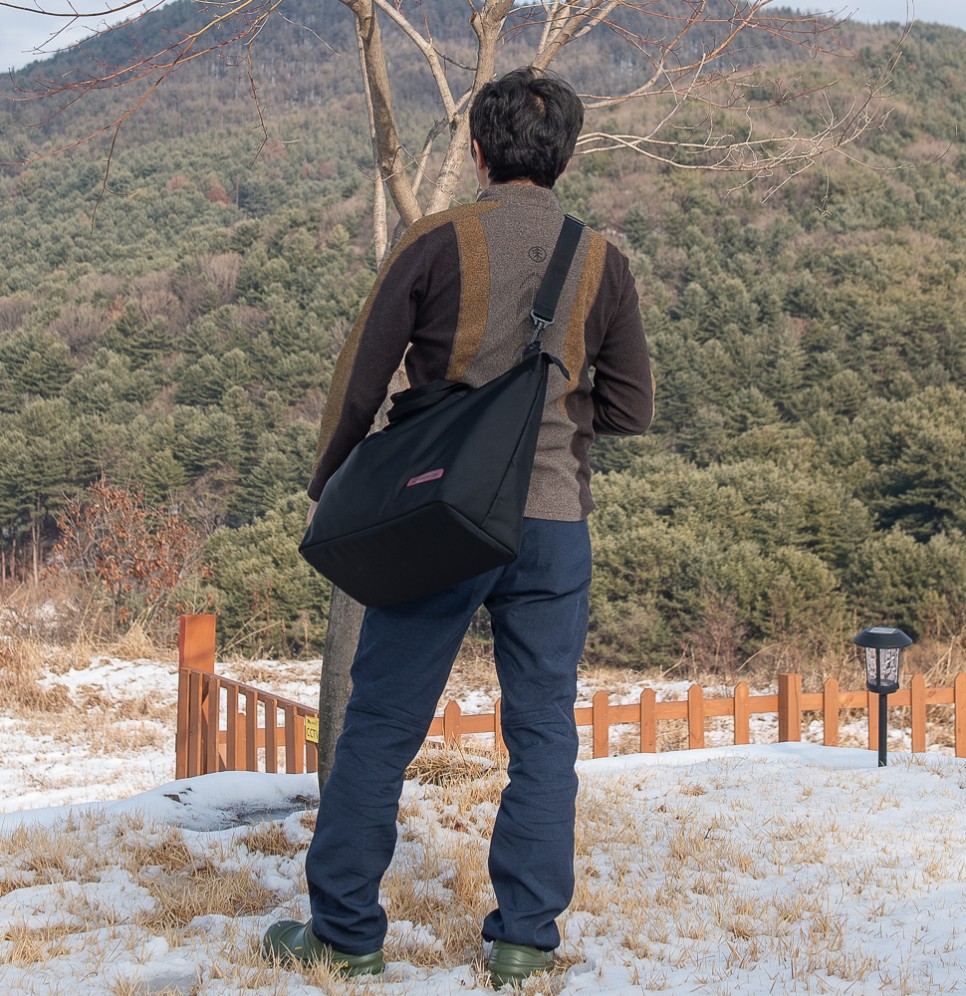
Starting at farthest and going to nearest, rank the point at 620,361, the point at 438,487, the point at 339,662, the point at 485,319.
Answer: the point at 339,662, the point at 620,361, the point at 485,319, the point at 438,487

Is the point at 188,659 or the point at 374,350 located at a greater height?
the point at 374,350

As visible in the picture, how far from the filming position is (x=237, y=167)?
37562 millimetres

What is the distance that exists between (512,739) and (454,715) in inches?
105

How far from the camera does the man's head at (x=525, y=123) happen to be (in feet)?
5.71

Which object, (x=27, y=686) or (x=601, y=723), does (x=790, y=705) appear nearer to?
(x=601, y=723)

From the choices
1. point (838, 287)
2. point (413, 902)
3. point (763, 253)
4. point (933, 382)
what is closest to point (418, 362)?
point (413, 902)

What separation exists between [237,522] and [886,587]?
1210cm

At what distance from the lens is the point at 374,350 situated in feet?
5.59

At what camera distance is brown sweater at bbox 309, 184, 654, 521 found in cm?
169

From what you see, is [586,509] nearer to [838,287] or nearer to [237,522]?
[237,522]

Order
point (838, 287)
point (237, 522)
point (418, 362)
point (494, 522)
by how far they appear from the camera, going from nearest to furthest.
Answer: point (494, 522) < point (418, 362) < point (237, 522) < point (838, 287)

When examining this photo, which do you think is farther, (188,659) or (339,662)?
(188,659)

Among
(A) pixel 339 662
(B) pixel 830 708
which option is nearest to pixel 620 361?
(A) pixel 339 662

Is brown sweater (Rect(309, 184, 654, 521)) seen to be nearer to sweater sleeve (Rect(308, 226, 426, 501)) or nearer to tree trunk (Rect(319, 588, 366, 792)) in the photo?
sweater sleeve (Rect(308, 226, 426, 501))
